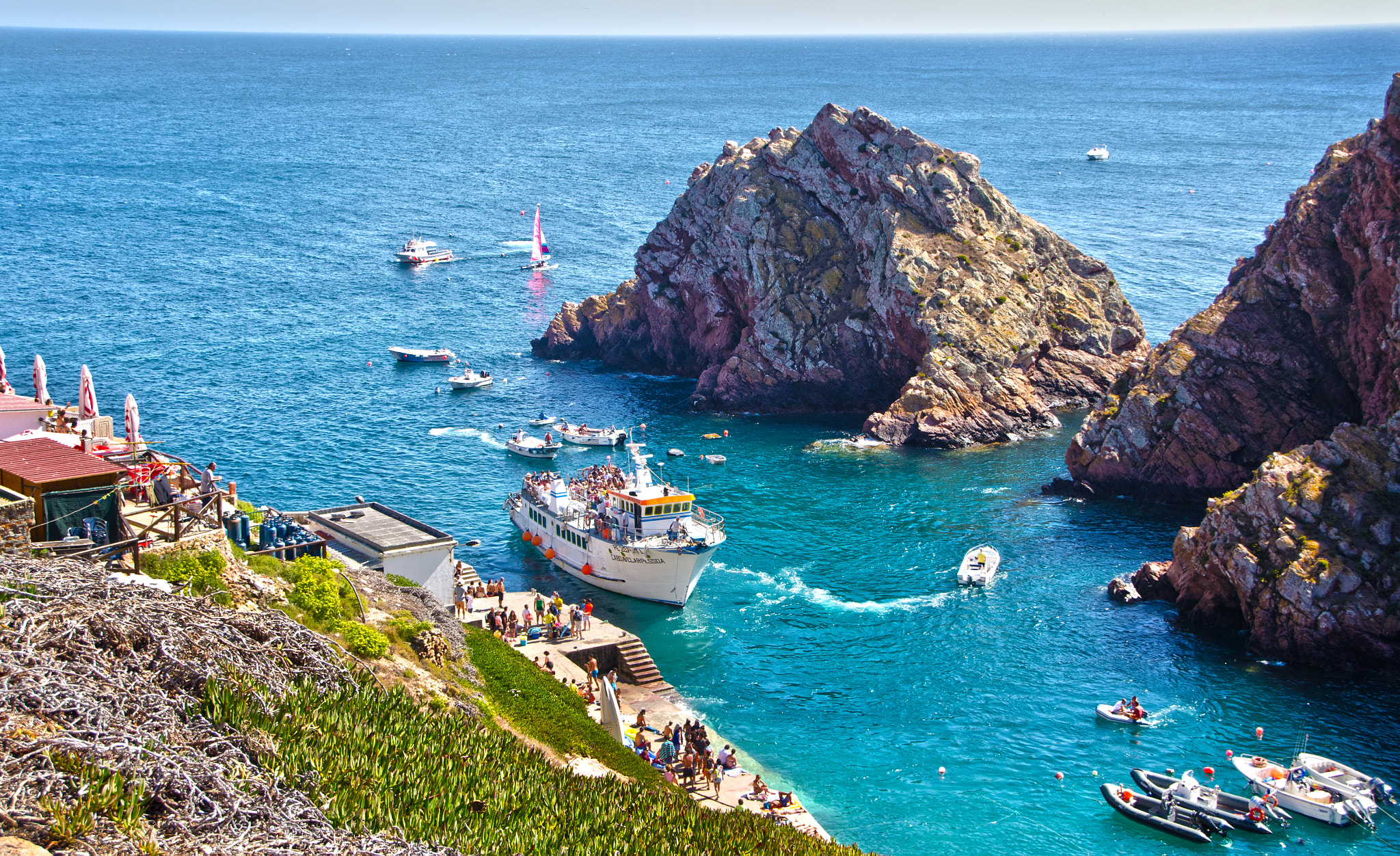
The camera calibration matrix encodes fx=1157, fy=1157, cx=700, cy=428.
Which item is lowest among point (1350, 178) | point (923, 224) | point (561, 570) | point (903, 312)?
point (561, 570)

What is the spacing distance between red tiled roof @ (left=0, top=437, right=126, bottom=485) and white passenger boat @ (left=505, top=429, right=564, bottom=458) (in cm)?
5381

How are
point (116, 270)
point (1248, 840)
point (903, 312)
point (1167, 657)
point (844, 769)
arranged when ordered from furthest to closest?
Result: point (116, 270), point (903, 312), point (1167, 657), point (844, 769), point (1248, 840)

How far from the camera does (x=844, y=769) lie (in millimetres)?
49250

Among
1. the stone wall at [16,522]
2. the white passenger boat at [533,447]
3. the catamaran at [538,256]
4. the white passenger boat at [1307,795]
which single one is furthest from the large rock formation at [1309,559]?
the catamaran at [538,256]

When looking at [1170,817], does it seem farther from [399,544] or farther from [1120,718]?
[399,544]

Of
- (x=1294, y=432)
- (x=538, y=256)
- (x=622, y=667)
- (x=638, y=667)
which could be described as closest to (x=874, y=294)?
(x=1294, y=432)

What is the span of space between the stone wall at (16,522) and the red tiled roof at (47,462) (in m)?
1.46

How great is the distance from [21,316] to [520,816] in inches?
4424

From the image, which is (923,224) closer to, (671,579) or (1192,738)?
(671,579)

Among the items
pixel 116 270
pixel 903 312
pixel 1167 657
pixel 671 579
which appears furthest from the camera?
pixel 116 270

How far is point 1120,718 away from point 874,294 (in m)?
56.3

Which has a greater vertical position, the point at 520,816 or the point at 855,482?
the point at 520,816

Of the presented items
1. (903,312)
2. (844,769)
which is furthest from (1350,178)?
(844,769)

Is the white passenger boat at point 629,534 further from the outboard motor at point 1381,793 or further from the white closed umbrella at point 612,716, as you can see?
the outboard motor at point 1381,793
